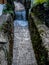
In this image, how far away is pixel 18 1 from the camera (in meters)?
21.5

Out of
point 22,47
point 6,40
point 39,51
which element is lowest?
point 22,47

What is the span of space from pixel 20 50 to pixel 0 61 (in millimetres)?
4130

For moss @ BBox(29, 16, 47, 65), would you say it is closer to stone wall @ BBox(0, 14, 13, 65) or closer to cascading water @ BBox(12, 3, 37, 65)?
cascading water @ BBox(12, 3, 37, 65)

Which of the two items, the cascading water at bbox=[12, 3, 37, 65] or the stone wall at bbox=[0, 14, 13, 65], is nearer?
the stone wall at bbox=[0, 14, 13, 65]

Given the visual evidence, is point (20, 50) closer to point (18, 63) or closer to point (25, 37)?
point (18, 63)

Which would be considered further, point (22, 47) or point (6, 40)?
point (22, 47)

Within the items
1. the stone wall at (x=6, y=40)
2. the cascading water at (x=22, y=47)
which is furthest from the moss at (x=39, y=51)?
the stone wall at (x=6, y=40)

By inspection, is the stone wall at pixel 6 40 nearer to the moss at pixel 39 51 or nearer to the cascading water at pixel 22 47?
the cascading water at pixel 22 47

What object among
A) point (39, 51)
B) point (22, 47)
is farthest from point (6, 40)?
point (22, 47)

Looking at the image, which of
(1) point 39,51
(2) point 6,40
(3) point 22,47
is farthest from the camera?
(3) point 22,47

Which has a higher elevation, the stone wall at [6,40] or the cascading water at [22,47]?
the stone wall at [6,40]

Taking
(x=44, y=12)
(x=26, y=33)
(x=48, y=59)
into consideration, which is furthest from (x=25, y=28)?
(x=48, y=59)

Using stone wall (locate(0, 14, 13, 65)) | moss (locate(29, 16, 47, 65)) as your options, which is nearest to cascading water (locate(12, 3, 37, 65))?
moss (locate(29, 16, 47, 65))

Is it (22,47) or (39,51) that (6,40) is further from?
(22,47)
